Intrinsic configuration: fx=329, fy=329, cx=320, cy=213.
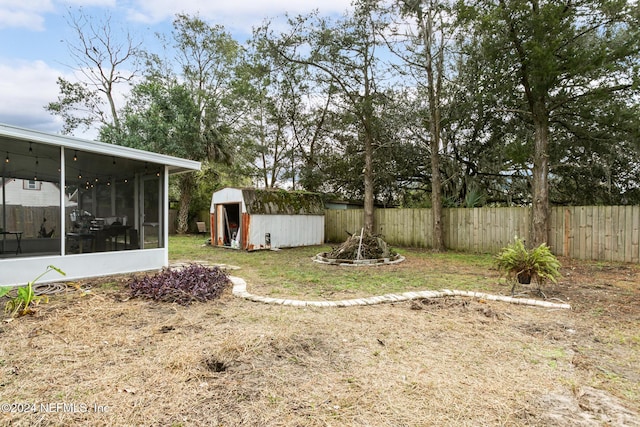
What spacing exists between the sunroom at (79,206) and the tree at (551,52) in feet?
24.5

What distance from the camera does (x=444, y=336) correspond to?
3.14 m

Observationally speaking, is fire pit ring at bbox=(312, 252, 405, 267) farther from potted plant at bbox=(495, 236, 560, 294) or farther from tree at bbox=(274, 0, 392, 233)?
potted plant at bbox=(495, 236, 560, 294)

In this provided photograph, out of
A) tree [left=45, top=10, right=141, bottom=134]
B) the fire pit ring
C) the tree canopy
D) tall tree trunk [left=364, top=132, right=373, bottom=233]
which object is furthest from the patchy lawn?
tree [left=45, top=10, right=141, bottom=134]

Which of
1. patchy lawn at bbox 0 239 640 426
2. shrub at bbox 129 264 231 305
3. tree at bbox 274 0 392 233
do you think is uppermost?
tree at bbox 274 0 392 233

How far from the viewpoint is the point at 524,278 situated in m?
5.01

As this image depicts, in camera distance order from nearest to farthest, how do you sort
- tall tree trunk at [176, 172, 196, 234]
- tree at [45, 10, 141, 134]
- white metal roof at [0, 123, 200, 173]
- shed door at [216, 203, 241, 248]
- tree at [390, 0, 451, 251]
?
1. white metal roof at [0, 123, 200, 173]
2. tree at [390, 0, 451, 251]
3. shed door at [216, 203, 241, 248]
4. tree at [45, 10, 141, 134]
5. tall tree trunk at [176, 172, 196, 234]

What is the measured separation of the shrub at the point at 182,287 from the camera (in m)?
4.32

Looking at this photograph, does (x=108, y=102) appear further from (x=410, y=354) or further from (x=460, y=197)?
(x=410, y=354)

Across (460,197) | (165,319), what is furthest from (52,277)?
(460,197)

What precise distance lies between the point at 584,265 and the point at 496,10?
5.87m

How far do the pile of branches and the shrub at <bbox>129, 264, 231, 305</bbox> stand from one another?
12.0 feet

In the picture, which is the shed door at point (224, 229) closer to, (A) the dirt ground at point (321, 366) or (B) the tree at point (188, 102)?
(B) the tree at point (188, 102)

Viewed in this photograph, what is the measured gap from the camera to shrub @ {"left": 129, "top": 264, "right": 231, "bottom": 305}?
4324 mm

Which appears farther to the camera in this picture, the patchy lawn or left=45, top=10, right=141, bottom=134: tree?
left=45, top=10, right=141, bottom=134: tree
